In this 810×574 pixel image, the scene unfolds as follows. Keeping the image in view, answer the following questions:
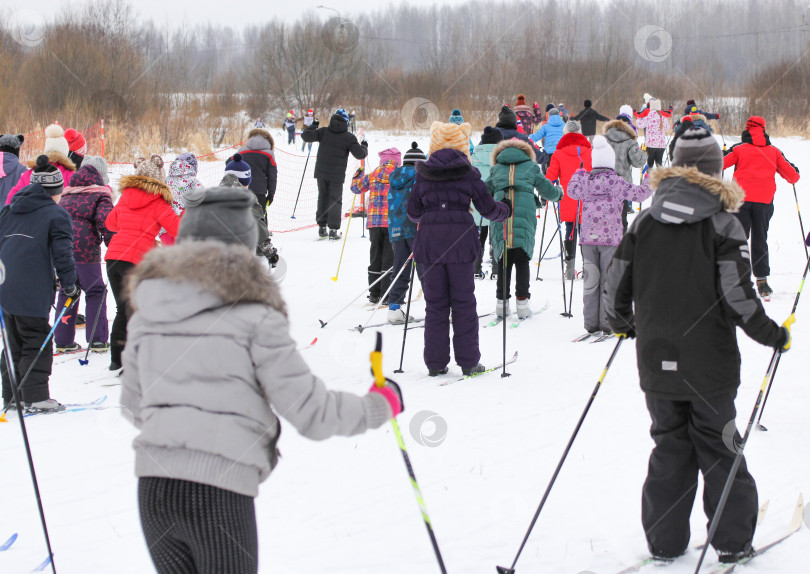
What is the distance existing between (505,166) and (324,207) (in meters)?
5.88

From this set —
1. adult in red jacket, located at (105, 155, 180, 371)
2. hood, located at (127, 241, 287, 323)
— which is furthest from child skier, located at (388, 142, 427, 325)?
hood, located at (127, 241, 287, 323)

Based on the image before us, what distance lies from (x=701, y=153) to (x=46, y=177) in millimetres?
4630

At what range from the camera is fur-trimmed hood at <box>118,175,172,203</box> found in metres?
6.25

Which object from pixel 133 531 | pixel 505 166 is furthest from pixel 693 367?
pixel 505 166

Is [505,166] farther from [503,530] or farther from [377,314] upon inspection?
[503,530]

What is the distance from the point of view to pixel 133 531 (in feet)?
12.8

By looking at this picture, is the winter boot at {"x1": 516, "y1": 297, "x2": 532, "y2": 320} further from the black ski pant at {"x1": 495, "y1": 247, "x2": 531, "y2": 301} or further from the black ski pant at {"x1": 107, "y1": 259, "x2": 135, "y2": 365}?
the black ski pant at {"x1": 107, "y1": 259, "x2": 135, "y2": 365}

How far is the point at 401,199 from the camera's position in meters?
7.84

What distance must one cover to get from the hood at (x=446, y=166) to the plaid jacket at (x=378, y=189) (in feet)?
7.81

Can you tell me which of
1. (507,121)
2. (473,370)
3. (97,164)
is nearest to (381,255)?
(507,121)

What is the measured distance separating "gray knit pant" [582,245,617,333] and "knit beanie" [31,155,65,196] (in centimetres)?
452

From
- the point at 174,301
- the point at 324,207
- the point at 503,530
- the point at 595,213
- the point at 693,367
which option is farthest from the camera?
the point at 324,207

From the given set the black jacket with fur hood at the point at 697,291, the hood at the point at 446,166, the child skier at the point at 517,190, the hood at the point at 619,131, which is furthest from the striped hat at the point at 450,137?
the hood at the point at 619,131

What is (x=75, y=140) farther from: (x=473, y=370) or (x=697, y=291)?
(x=697, y=291)
